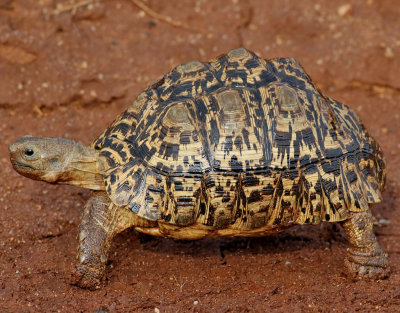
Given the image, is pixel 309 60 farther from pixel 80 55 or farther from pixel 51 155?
pixel 51 155

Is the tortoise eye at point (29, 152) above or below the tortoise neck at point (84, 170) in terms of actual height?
above

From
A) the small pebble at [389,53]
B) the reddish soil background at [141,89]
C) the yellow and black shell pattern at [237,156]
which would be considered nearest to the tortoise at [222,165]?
the yellow and black shell pattern at [237,156]

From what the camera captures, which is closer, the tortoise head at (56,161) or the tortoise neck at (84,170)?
the tortoise head at (56,161)

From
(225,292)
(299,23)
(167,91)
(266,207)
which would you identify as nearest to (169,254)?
(225,292)

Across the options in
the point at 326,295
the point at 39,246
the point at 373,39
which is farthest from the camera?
the point at 373,39

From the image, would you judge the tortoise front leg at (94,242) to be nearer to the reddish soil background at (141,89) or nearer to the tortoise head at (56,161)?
the reddish soil background at (141,89)

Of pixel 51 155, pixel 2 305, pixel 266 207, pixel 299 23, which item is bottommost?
pixel 2 305
